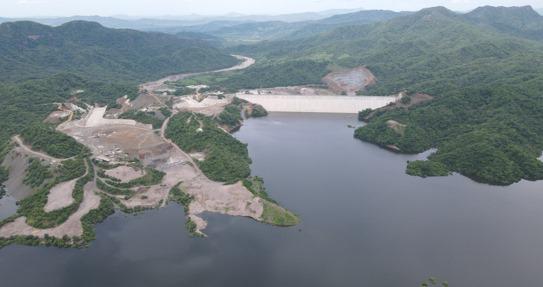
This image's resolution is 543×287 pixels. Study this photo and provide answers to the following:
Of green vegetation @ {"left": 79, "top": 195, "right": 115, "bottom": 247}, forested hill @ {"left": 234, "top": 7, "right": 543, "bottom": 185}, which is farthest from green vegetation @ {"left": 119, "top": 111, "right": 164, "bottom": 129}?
→ forested hill @ {"left": 234, "top": 7, "right": 543, "bottom": 185}

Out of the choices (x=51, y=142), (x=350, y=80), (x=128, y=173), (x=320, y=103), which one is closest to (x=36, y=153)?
(x=51, y=142)

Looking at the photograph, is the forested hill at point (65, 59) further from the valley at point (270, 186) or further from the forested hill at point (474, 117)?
the forested hill at point (474, 117)

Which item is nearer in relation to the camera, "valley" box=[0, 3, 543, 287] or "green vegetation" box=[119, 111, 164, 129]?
"valley" box=[0, 3, 543, 287]

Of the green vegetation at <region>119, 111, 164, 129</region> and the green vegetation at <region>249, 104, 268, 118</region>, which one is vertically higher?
the green vegetation at <region>119, 111, 164, 129</region>

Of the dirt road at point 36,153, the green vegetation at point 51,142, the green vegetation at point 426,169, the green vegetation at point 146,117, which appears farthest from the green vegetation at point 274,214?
the green vegetation at point 146,117

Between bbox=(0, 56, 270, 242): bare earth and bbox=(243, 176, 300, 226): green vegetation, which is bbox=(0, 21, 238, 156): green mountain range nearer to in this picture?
bbox=(0, 56, 270, 242): bare earth
